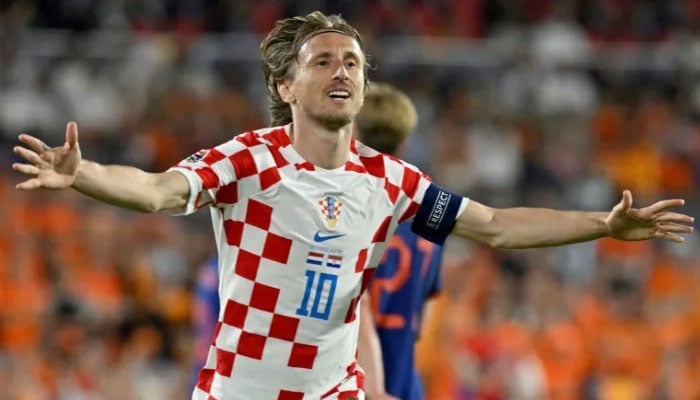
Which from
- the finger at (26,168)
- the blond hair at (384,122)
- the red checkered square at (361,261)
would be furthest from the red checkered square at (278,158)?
the blond hair at (384,122)

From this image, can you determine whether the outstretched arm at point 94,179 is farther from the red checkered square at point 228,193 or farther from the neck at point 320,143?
the neck at point 320,143

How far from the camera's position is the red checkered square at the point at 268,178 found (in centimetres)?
420

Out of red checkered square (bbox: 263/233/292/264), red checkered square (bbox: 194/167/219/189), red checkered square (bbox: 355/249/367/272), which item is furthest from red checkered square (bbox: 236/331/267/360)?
red checkered square (bbox: 194/167/219/189)

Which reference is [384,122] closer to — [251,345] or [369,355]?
[369,355]

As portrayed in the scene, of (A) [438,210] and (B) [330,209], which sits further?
(A) [438,210]

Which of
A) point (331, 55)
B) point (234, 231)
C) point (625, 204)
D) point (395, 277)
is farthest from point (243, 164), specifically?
point (395, 277)


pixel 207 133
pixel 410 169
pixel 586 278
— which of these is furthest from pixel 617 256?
pixel 410 169

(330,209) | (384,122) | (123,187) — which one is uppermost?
(384,122)

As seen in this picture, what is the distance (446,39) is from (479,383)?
544cm

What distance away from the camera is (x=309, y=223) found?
423 cm

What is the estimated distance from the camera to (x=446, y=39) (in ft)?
45.2

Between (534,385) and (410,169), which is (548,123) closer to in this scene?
(534,385)

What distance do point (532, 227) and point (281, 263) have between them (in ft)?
2.75

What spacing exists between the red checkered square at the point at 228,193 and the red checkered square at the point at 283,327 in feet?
1.26
